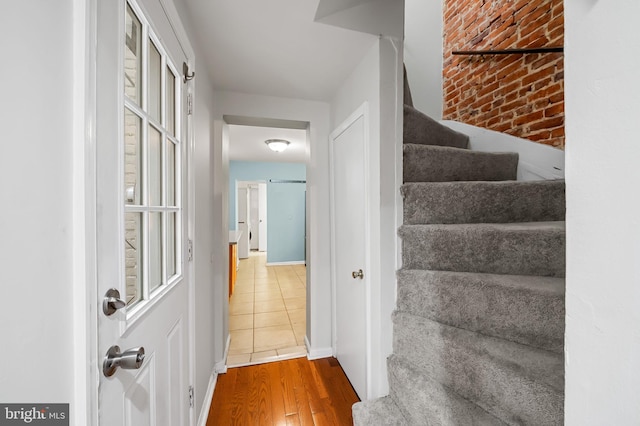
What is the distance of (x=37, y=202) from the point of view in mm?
464

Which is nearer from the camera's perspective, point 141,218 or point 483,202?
point 141,218

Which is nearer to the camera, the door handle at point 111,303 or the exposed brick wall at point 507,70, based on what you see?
the door handle at point 111,303

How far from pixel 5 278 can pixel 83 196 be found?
198mm

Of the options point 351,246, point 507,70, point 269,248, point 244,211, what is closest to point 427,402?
point 351,246

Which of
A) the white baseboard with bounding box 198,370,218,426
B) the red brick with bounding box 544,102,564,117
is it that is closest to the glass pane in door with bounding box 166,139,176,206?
the white baseboard with bounding box 198,370,218,426

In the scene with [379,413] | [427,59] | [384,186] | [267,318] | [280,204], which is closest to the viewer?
[379,413]

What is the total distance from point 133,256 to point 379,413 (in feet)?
4.68

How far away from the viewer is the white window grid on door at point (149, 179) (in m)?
0.77

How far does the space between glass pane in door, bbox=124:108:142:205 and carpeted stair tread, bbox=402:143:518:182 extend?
1342mm

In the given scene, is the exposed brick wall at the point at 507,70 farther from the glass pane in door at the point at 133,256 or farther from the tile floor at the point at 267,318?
the tile floor at the point at 267,318

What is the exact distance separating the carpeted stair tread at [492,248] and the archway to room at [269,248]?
1.57 m

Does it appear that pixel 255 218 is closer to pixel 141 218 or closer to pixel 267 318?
pixel 267 318

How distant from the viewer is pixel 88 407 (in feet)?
1.80

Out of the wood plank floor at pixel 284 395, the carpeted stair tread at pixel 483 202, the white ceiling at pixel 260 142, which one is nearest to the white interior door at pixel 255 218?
the white ceiling at pixel 260 142
